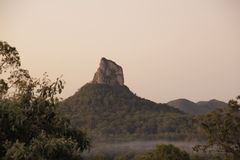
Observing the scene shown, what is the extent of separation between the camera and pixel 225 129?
37.6 meters

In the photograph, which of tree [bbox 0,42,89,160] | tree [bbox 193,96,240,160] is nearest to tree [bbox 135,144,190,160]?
tree [bbox 193,96,240,160]

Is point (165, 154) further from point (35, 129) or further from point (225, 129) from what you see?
point (35, 129)

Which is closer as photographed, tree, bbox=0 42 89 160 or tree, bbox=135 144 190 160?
tree, bbox=0 42 89 160

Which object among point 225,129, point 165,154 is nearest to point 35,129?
point 225,129

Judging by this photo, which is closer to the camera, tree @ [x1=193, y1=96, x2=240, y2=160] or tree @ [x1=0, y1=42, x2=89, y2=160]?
tree @ [x1=0, y1=42, x2=89, y2=160]

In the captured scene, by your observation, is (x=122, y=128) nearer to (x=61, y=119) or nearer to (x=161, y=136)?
(x=161, y=136)

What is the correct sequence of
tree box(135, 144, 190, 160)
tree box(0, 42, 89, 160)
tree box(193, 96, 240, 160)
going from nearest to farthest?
tree box(0, 42, 89, 160) → tree box(193, 96, 240, 160) → tree box(135, 144, 190, 160)

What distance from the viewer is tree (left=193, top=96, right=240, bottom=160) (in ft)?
123

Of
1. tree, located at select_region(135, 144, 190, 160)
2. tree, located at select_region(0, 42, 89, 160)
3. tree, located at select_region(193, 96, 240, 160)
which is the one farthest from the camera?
tree, located at select_region(135, 144, 190, 160)

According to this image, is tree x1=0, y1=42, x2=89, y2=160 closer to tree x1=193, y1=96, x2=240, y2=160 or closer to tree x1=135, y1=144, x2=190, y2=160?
tree x1=193, y1=96, x2=240, y2=160

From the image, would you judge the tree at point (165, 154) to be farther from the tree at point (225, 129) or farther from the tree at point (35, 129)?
the tree at point (35, 129)

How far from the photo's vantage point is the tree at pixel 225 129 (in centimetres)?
3744

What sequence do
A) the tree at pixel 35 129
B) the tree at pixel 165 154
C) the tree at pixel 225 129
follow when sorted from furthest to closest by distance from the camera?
the tree at pixel 165 154, the tree at pixel 225 129, the tree at pixel 35 129

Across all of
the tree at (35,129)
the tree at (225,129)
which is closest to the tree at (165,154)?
the tree at (225,129)
